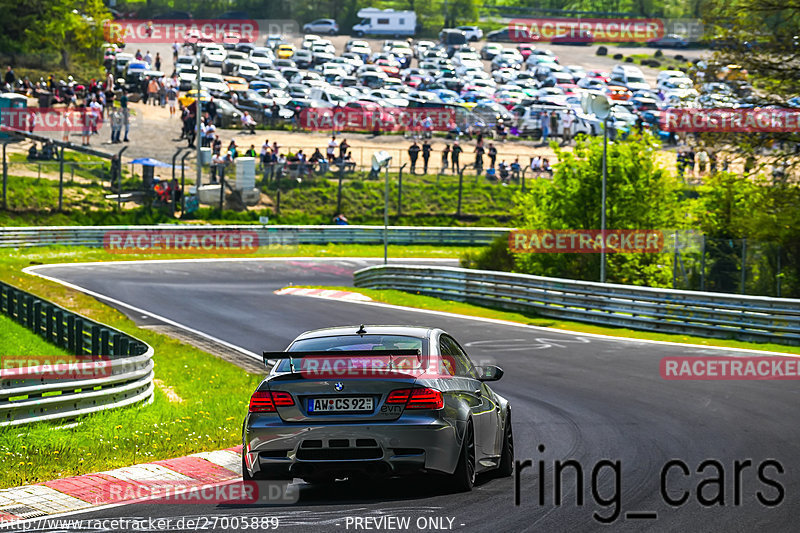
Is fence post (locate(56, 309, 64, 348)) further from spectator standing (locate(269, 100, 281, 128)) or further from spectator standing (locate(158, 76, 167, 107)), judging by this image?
spectator standing (locate(158, 76, 167, 107))

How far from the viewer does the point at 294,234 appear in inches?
1946

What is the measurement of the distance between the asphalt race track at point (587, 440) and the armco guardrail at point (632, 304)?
224 centimetres

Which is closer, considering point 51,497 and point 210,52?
point 51,497

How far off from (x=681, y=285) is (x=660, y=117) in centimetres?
4548

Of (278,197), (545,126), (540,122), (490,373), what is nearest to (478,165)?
(278,197)

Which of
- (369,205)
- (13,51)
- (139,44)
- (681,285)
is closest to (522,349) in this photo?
(681,285)

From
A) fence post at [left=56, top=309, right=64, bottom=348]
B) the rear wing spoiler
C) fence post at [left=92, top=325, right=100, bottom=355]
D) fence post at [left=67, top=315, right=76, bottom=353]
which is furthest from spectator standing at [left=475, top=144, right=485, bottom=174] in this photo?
the rear wing spoiler

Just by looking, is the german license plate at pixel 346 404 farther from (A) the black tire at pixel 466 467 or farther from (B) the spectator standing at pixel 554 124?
(B) the spectator standing at pixel 554 124

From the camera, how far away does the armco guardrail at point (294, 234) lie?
44094 mm

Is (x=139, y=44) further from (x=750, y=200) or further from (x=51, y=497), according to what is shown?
(x=51, y=497)

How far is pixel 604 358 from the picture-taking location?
68.4 feet

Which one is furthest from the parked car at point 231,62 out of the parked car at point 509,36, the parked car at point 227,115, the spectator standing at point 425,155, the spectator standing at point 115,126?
the parked car at point 509,36

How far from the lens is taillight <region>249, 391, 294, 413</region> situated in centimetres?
888

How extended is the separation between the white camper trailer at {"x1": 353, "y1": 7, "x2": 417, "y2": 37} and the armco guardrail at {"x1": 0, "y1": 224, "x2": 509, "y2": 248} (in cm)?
5914
